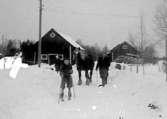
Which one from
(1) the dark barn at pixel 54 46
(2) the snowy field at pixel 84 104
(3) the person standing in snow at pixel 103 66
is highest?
(1) the dark barn at pixel 54 46

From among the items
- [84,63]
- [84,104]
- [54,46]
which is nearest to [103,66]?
[84,63]

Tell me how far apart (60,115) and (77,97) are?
3208mm

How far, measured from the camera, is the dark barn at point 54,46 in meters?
45.5

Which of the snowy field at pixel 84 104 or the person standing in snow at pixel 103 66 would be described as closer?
the snowy field at pixel 84 104

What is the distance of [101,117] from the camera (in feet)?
29.0

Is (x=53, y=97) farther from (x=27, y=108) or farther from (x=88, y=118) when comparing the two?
(x=88, y=118)

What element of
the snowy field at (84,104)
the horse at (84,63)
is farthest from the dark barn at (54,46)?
the snowy field at (84,104)

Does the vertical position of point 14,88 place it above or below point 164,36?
below

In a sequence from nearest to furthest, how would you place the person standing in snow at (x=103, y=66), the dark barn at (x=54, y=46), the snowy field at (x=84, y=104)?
1. the snowy field at (x=84, y=104)
2. the person standing in snow at (x=103, y=66)
3. the dark barn at (x=54, y=46)

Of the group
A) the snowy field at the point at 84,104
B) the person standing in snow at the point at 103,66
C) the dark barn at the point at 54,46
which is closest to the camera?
the snowy field at the point at 84,104

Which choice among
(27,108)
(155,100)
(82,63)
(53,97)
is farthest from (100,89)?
(27,108)

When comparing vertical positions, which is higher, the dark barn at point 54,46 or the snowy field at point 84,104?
the dark barn at point 54,46

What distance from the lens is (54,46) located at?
46.2 metres

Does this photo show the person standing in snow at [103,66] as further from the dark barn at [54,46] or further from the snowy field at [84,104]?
the dark barn at [54,46]
